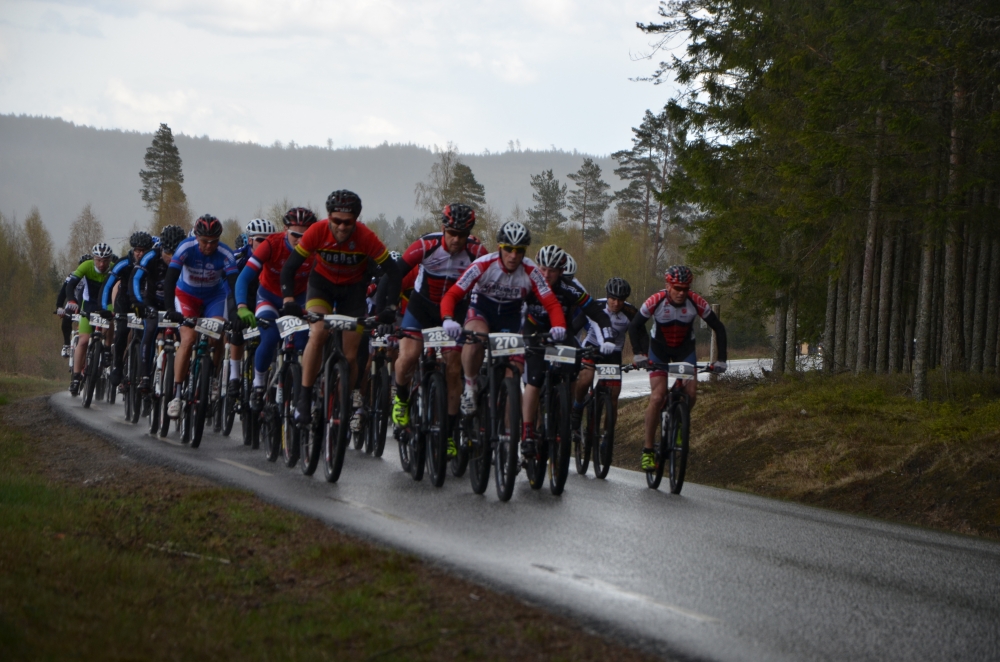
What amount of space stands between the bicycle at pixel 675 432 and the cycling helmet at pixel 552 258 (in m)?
1.54

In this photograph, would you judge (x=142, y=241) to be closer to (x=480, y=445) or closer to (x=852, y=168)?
(x=480, y=445)

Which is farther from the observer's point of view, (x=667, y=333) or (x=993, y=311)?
(x=993, y=311)

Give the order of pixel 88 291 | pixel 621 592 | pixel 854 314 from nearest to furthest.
Answer: pixel 621 592, pixel 88 291, pixel 854 314

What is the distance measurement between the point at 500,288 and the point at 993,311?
11.4m

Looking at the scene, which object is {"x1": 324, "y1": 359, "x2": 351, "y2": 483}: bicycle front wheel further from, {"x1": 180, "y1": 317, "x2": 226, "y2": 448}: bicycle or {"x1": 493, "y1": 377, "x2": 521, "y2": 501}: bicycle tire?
{"x1": 180, "y1": 317, "x2": 226, "y2": 448}: bicycle

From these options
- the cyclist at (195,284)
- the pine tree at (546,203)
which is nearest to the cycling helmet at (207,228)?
the cyclist at (195,284)

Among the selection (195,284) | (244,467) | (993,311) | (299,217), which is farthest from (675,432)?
(993,311)

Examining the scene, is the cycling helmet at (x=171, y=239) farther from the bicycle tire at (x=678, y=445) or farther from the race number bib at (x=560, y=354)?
the bicycle tire at (x=678, y=445)

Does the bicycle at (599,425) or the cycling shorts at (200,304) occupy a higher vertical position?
the cycling shorts at (200,304)

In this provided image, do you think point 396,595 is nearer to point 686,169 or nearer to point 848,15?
point 848,15

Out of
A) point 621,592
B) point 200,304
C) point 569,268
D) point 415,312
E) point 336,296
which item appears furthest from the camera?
point 200,304

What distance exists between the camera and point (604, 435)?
462 inches

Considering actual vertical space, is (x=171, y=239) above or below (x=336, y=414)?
above

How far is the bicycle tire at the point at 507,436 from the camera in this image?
8.66 metres
